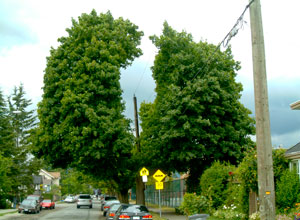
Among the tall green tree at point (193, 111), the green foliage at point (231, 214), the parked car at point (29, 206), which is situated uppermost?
the tall green tree at point (193, 111)

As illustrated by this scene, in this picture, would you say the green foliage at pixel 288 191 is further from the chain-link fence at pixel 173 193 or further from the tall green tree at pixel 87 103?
the chain-link fence at pixel 173 193

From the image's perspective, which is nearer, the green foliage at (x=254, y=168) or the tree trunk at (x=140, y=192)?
the green foliage at (x=254, y=168)

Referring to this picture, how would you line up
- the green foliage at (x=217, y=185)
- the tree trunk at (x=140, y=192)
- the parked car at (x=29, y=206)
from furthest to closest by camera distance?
1. the parked car at (x=29, y=206)
2. the tree trunk at (x=140, y=192)
3. the green foliage at (x=217, y=185)

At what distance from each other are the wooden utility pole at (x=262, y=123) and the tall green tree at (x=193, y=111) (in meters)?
16.0

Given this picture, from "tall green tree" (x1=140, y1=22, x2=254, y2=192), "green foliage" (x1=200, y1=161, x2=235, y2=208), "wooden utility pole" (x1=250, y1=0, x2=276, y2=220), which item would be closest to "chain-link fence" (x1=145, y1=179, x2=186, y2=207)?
"tall green tree" (x1=140, y1=22, x2=254, y2=192)

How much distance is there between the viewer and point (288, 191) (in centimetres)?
1616

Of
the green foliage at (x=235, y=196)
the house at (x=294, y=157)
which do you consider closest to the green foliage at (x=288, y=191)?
the house at (x=294, y=157)

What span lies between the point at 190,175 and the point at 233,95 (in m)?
7.37

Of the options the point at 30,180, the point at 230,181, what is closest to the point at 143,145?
the point at 230,181

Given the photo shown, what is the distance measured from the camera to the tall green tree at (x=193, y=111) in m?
28.0

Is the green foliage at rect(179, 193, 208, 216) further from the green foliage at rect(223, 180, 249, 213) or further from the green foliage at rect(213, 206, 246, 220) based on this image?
the green foliage at rect(213, 206, 246, 220)

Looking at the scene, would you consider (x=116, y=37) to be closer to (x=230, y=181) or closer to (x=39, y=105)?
(x=39, y=105)

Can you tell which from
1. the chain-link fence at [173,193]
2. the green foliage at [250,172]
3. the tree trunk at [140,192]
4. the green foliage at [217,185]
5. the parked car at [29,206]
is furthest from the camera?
the chain-link fence at [173,193]

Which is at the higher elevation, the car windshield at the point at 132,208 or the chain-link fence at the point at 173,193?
the car windshield at the point at 132,208
